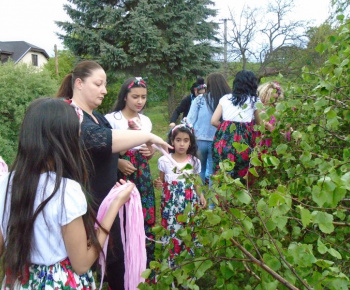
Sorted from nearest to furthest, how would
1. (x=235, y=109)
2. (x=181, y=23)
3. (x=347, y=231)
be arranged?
1. (x=347, y=231)
2. (x=235, y=109)
3. (x=181, y=23)

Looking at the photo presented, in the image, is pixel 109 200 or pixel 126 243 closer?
pixel 109 200

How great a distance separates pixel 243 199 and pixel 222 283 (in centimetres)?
46

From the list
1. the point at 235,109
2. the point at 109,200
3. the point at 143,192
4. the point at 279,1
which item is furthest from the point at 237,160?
the point at 279,1

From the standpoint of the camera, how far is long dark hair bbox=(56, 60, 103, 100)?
2258 mm

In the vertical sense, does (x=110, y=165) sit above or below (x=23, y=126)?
below

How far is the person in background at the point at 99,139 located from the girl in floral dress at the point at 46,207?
0.42m

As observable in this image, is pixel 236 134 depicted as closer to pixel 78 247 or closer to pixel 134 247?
pixel 134 247

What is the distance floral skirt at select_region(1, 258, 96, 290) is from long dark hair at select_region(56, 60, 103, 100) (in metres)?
1.14

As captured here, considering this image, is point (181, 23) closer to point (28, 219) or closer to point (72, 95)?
point (72, 95)

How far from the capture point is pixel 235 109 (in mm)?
3600

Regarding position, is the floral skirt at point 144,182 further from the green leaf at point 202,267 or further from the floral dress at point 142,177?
the green leaf at point 202,267

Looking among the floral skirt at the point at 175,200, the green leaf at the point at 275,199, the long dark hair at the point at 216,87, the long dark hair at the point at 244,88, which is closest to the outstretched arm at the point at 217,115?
the long dark hair at the point at 244,88

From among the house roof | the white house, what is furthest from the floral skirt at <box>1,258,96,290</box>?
the house roof

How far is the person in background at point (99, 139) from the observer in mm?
1965
